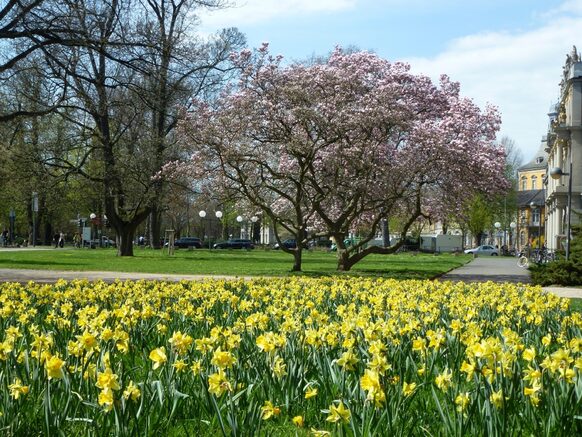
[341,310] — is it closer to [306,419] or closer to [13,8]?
[306,419]

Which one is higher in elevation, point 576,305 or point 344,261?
point 344,261

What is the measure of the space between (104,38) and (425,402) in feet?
43.8

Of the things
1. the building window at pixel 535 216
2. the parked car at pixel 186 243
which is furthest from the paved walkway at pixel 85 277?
the building window at pixel 535 216

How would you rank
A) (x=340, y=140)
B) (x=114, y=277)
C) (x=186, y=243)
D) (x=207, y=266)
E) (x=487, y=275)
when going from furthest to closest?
(x=186, y=243)
(x=207, y=266)
(x=487, y=275)
(x=340, y=140)
(x=114, y=277)

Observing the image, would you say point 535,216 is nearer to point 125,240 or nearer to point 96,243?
point 96,243

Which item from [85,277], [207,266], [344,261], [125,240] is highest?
[125,240]

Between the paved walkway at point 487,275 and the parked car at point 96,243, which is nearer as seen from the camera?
the paved walkway at point 487,275

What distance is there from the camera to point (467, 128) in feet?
78.4

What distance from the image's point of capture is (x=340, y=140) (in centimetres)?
2331

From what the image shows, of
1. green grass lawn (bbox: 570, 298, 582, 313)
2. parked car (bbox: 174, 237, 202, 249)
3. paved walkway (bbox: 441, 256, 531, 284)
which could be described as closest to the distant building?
parked car (bbox: 174, 237, 202, 249)

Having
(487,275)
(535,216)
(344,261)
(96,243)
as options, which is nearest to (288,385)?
(344,261)

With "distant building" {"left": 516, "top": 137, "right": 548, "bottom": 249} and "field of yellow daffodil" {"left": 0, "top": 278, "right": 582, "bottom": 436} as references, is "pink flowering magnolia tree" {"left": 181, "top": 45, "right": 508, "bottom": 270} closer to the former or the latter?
"field of yellow daffodil" {"left": 0, "top": 278, "right": 582, "bottom": 436}

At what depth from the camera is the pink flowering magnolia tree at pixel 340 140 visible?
22.4m

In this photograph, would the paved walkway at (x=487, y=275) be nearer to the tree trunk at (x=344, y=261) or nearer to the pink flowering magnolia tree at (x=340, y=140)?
the pink flowering magnolia tree at (x=340, y=140)
